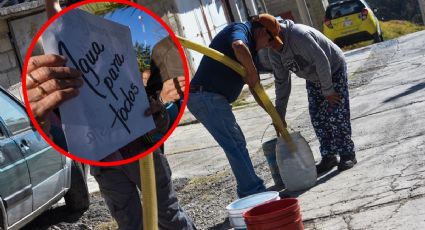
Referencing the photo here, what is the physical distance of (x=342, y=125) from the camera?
7.53 metres

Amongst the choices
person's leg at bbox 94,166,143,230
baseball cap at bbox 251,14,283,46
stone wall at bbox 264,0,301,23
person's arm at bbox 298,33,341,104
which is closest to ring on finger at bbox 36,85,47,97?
person's leg at bbox 94,166,143,230

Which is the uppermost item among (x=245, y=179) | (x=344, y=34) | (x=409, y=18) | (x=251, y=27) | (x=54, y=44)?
(x=54, y=44)

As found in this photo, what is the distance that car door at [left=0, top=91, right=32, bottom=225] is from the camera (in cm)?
712

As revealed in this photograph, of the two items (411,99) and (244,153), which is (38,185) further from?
(411,99)

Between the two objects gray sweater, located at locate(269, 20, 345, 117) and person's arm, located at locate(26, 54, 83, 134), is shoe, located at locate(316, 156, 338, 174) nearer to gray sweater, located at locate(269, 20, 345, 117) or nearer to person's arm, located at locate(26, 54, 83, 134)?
gray sweater, located at locate(269, 20, 345, 117)

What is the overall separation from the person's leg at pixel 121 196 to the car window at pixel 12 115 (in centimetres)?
330

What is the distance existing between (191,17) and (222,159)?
10786mm

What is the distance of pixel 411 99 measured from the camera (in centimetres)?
1023

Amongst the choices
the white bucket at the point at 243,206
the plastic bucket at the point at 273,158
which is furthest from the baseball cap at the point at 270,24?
the white bucket at the point at 243,206

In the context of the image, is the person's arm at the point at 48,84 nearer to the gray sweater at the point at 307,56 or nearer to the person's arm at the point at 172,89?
the person's arm at the point at 172,89

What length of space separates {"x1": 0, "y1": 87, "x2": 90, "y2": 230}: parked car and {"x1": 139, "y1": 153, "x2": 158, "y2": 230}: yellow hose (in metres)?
3.18

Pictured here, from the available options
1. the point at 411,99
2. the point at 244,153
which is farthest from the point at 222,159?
the point at 244,153

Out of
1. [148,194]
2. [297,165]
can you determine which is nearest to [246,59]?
[297,165]

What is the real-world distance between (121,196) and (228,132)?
2.11 meters
